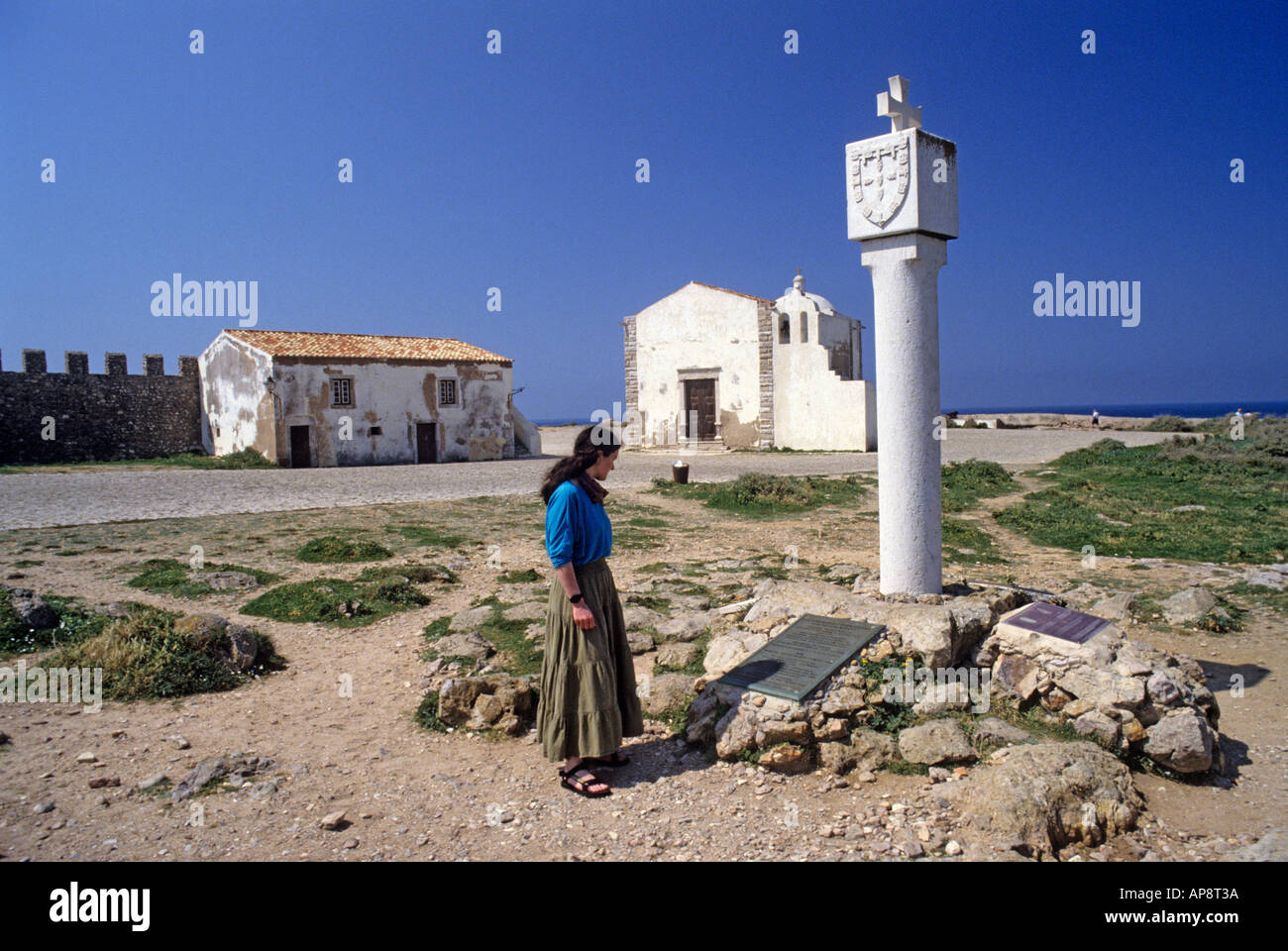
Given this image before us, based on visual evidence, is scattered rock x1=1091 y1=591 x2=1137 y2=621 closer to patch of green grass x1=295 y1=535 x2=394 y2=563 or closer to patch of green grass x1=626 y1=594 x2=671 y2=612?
patch of green grass x1=626 y1=594 x2=671 y2=612

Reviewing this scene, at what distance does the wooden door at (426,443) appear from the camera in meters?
28.3

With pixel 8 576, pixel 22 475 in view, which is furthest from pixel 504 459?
pixel 8 576

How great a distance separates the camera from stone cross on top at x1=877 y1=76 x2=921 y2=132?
6.01m

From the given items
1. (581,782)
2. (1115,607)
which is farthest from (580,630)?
(1115,607)

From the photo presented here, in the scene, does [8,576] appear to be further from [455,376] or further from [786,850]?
[455,376]

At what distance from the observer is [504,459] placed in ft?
98.1

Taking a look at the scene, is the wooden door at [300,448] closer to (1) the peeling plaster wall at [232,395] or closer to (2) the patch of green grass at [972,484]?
(1) the peeling plaster wall at [232,395]

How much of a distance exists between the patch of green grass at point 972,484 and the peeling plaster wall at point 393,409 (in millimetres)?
16900

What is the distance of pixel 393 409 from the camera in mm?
27516

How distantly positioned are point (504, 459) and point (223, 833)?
2633cm

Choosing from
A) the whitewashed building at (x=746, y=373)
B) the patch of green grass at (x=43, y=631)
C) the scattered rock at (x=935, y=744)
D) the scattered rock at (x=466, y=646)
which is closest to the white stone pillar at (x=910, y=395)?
the scattered rock at (x=935, y=744)

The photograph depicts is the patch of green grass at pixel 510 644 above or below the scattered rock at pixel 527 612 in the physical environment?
below

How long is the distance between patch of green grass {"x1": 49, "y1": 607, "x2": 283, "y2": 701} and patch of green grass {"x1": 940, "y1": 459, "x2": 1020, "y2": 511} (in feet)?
35.5
